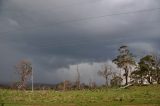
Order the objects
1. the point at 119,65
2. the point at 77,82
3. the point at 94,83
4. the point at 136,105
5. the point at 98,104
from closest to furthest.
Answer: the point at 136,105 < the point at 98,104 < the point at 119,65 < the point at 77,82 < the point at 94,83

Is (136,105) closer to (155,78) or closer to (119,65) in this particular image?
(155,78)

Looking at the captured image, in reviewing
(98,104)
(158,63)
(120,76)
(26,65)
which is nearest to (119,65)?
(120,76)

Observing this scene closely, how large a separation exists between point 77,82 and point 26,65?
63.4 feet

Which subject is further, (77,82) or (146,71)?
(77,82)

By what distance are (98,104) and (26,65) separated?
55638mm

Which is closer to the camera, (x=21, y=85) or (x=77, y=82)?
(x=21, y=85)

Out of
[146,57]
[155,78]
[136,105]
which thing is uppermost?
[146,57]

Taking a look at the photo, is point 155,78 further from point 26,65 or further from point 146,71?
point 26,65

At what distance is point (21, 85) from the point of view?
9050 centimetres

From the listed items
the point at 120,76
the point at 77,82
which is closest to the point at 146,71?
the point at 120,76

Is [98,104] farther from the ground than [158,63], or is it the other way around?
[158,63]

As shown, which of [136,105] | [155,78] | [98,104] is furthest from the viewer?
[155,78]

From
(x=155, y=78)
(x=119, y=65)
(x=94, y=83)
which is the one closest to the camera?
(x=155, y=78)

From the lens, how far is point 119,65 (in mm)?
97125
